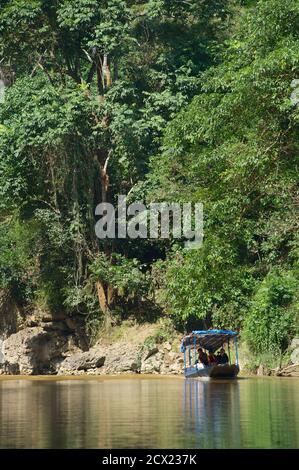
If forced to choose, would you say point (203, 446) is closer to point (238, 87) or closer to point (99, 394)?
point (99, 394)

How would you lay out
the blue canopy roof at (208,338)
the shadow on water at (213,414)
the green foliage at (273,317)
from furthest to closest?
1. the green foliage at (273,317)
2. the blue canopy roof at (208,338)
3. the shadow on water at (213,414)

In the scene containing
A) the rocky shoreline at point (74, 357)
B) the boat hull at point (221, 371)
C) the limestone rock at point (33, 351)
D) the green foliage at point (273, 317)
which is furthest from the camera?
the limestone rock at point (33, 351)

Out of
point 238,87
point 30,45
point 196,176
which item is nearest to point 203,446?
point 238,87

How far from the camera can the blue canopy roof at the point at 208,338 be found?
3077cm

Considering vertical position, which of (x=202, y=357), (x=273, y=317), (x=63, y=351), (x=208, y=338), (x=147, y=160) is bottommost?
(x=63, y=351)

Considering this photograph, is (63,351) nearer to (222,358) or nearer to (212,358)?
(212,358)

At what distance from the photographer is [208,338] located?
105 ft

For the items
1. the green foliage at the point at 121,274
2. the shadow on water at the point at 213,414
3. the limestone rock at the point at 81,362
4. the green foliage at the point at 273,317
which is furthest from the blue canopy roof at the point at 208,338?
the limestone rock at the point at 81,362

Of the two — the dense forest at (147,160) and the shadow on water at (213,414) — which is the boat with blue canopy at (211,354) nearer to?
the dense forest at (147,160)

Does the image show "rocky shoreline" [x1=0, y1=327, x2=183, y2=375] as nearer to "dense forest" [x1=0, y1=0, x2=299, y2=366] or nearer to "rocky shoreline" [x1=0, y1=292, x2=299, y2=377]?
"rocky shoreline" [x1=0, y1=292, x2=299, y2=377]

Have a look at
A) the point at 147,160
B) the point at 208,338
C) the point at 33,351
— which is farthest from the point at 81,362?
the point at 147,160

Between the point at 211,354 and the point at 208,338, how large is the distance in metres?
0.65

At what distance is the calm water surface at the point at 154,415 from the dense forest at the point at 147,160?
16.0ft

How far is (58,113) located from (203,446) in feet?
71.8
